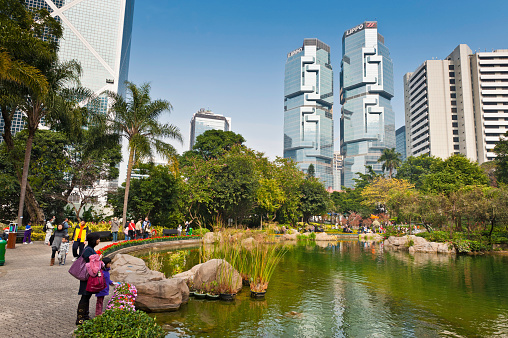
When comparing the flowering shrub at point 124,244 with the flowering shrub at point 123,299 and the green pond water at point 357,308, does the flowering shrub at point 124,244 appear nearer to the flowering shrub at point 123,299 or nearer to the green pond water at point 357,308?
the green pond water at point 357,308

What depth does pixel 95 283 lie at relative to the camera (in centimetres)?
527

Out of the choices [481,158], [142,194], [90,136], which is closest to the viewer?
[90,136]

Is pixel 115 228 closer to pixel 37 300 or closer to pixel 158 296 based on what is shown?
pixel 37 300

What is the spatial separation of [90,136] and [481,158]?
360 ft

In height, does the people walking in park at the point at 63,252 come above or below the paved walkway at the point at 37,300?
above

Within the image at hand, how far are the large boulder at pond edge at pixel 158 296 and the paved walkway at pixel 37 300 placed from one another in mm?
798

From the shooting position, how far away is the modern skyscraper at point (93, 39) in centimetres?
7562

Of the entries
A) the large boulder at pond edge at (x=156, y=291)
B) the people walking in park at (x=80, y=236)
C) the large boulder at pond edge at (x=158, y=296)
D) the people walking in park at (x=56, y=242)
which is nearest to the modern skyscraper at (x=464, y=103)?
the large boulder at pond edge at (x=156, y=291)

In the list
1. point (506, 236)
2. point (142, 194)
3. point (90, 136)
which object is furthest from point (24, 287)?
point (506, 236)

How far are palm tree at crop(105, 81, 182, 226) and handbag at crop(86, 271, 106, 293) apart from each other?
18001 millimetres

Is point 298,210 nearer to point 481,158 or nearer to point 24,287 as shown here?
point 24,287

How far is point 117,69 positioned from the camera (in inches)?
3211

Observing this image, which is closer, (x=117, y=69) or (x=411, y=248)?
(x=411, y=248)

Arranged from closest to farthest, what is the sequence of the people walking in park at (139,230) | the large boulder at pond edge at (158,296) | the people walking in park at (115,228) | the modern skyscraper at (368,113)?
the large boulder at pond edge at (158,296), the people walking in park at (115,228), the people walking in park at (139,230), the modern skyscraper at (368,113)
